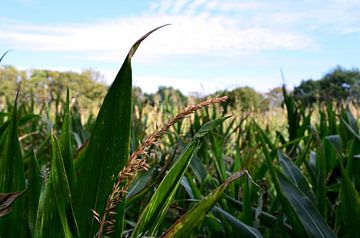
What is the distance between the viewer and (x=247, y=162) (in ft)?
4.82

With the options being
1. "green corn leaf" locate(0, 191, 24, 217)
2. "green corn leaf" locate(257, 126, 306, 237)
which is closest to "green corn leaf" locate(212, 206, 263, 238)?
"green corn leaf" locate(257, 126, 306, 237)

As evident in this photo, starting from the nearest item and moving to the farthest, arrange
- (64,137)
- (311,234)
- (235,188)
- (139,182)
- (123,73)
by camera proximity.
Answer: (123,73)
(64,137)
(311,234)
(139,182)
(235,188)

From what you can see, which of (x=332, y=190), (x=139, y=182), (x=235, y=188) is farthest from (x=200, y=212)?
(x=332, y=190)

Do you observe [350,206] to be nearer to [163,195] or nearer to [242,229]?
[242,229]

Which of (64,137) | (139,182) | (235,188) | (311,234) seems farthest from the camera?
(235,188)

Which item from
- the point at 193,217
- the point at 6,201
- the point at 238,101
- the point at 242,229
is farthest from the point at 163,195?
the point at 238,101

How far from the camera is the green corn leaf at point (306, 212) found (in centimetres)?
95

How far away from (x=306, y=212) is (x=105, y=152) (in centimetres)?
51

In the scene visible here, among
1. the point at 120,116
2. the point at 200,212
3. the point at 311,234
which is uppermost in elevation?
the point at 120,116

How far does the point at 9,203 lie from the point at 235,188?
87cm

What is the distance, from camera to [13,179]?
79cm

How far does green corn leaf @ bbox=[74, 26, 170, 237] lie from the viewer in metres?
0.61

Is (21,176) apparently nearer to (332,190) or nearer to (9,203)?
(9,203)

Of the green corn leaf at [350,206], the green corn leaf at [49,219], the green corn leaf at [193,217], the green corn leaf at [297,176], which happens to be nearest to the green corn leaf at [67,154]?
the green corn leaf at [49,219]
